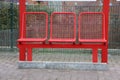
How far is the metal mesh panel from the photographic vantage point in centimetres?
926

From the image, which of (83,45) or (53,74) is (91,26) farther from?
(53,74)

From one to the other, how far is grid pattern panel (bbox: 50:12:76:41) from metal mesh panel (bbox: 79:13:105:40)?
0.23 meters

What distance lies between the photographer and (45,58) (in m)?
11.2

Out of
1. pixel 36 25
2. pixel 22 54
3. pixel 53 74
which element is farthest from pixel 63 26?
pixel 53 74

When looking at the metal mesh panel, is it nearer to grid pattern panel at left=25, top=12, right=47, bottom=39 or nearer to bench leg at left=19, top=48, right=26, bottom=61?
grid pattern panel at left=25, top=12, right=47, bottom=39

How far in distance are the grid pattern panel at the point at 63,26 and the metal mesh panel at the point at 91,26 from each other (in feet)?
0.76

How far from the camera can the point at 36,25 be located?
9.57 meters

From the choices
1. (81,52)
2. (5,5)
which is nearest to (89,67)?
(81,52)

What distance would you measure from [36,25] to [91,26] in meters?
1.43

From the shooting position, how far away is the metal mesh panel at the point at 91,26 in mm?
9258

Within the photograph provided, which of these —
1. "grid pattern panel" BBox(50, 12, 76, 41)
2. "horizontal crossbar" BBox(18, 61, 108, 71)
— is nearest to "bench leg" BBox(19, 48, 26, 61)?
"horizontal crossbar" BBox(18, 61, 108, 71)

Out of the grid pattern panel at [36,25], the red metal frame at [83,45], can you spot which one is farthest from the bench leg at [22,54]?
the grid pattern panel at [36,25]

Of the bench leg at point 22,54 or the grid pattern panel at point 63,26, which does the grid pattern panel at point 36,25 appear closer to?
the grid pattern panel at point 63,26

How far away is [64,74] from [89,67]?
0.85m
